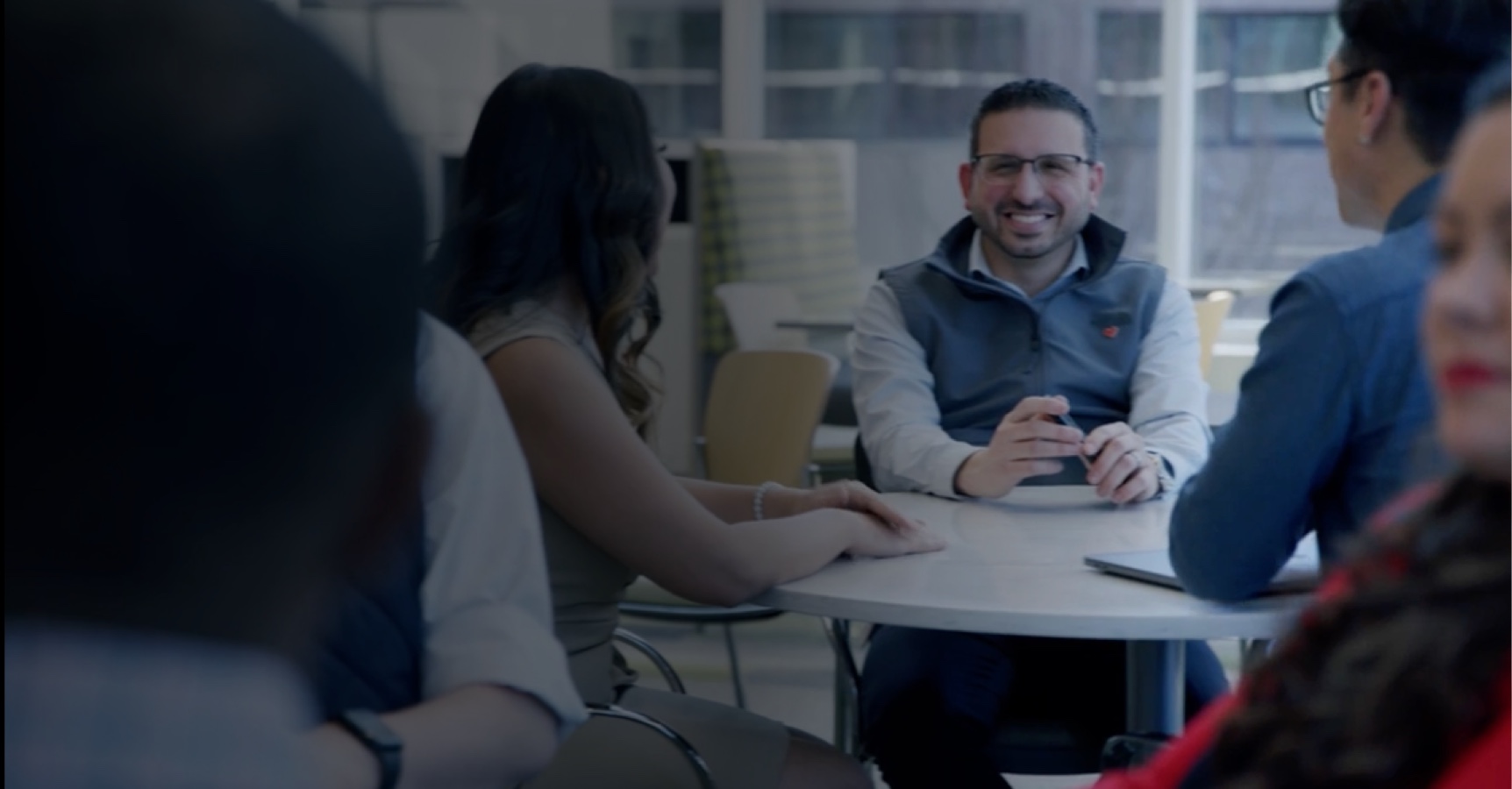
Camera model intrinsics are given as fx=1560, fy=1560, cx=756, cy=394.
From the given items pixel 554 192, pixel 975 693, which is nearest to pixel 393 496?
pixel 554 192

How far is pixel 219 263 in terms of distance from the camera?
0.76ft

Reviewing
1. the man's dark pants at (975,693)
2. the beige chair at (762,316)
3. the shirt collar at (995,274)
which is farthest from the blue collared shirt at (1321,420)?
the beige chair at (762,316)

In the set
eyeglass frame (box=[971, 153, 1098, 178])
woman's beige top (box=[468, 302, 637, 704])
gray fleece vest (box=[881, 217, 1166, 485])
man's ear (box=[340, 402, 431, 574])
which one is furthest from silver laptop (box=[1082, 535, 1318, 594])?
man's ear (box=[340, 402, 431, 574])

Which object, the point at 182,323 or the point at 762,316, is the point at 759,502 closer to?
the point at 182,323

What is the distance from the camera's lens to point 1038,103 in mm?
2512

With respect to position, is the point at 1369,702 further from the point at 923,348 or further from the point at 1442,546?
the point at 923,348

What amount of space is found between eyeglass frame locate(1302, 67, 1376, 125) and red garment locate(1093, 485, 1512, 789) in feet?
2.24

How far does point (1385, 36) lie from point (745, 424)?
1.66 metres

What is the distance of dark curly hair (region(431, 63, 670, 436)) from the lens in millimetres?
1393

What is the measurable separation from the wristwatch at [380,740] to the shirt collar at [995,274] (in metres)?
1.69

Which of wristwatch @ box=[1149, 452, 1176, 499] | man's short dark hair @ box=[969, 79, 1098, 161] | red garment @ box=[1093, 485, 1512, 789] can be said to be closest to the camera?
red garment @ box=[1093, 485, 1512, 789]

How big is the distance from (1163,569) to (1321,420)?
0.87 feet

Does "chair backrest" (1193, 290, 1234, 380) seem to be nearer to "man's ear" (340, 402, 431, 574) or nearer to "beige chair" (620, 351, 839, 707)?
"beige chair" (620, 351, 839, 707)

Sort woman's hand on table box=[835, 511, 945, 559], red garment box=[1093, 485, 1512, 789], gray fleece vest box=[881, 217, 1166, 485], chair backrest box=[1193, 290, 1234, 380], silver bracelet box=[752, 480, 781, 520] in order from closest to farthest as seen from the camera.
Result: red garment box=[1093, 485, 1512, 789]
woman's hand on table box=[835, 511, 945, 559]
silver bracelet box=[752, 480, 781, 520]
gray fleece vest box=[881, 217, 1166, 485]
chair backrest box=[1193, 290, 1234, 380]
